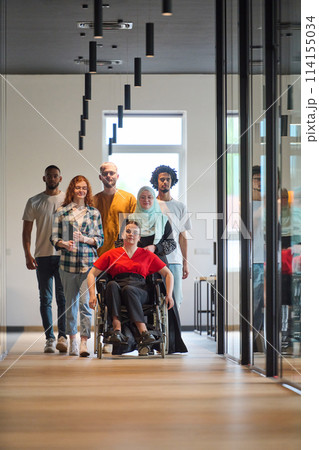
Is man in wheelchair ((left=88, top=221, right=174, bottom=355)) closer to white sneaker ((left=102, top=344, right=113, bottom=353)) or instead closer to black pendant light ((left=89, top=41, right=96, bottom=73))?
white sneaker ((left=102, top=344, right=113, bottom=353))

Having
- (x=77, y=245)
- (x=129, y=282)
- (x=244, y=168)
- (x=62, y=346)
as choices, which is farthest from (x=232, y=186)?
(x=62, y=346)

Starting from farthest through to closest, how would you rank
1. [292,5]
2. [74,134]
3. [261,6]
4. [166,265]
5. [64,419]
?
[74,134] → [166,265] → [261,6] → [292,5] → [64,419]

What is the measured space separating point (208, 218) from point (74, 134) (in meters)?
1.68

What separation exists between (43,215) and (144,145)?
2.72 meters

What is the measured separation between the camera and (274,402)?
9.22ft

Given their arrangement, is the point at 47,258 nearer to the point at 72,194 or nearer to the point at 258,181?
the point at 72,194

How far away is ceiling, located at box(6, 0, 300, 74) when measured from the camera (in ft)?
18.2

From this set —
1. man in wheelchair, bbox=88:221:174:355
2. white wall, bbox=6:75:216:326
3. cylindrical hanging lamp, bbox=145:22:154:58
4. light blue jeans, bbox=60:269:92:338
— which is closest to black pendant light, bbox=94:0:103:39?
cylindrical hanging lamp, bbox=145:22:154:58

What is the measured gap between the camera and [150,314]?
4520 millimetres

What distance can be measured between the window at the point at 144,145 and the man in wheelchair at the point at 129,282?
2948mm

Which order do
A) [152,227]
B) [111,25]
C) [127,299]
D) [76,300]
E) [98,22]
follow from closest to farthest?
[98,22] → [127,299] → [76,300] → [152,227] → [111,25]

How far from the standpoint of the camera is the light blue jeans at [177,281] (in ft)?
16.1
